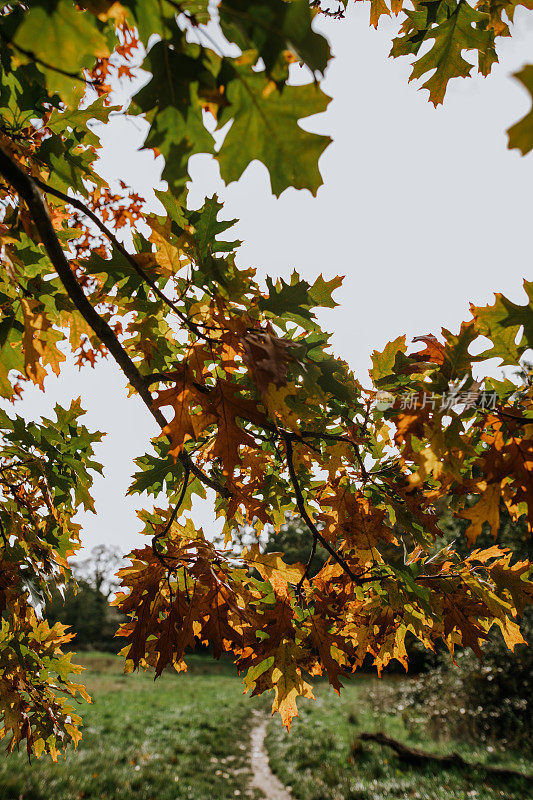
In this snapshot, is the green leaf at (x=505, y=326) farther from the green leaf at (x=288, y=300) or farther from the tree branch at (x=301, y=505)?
the tree branch at (x=301, y=505)

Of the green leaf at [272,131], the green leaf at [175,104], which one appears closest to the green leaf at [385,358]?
the green leaf at [272,131]

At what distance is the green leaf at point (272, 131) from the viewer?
941 millimetres

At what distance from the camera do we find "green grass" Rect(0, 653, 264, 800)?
20.8 feet

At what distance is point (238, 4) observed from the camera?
814 mm

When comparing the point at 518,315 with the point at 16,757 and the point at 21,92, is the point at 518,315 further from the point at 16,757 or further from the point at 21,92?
the point at 16,757

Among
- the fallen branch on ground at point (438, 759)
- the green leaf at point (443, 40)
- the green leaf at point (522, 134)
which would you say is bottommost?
the fallen branch on ground at point (438, 759)

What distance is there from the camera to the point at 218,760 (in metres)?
8.61

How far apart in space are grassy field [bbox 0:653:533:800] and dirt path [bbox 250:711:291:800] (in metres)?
0.15

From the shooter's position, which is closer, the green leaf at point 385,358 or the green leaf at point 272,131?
the green leaf at point 272,131

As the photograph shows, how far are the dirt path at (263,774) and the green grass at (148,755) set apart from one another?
206mm

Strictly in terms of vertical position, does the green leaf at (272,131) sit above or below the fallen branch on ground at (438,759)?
above

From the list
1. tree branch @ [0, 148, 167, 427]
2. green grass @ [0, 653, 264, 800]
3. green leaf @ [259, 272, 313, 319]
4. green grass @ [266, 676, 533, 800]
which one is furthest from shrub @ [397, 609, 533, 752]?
tree branch @ [0, 148, 167, 427]

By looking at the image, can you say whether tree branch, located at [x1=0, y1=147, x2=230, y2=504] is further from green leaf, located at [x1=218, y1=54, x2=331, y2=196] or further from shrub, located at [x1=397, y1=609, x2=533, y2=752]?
shrub, located at [x1=397, y1=609, x2=533, y2=752]

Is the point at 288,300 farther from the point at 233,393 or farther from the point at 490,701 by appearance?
the point at 490,701
